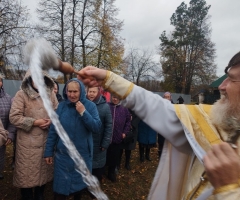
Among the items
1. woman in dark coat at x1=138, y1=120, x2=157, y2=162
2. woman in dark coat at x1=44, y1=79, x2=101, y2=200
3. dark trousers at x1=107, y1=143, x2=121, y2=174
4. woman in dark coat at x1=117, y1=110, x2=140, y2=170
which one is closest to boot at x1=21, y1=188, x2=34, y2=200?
woman in dark coat at x1=44, y1=79, x2=101, y2=200

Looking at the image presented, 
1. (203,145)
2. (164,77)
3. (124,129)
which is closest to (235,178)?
(203,145)

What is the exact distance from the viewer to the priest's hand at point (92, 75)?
61.8 inches

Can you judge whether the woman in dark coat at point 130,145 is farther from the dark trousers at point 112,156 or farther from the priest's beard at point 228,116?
the priest's beard at point 228,116

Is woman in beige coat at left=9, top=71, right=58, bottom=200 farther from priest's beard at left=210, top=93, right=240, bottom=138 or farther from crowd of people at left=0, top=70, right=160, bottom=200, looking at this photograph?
priest's beard at left=210, top=93, right=240, bottom=138

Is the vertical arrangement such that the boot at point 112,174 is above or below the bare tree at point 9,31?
below

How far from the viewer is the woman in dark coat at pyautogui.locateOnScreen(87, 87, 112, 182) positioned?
160 inches

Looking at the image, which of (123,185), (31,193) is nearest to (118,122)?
(123,185)

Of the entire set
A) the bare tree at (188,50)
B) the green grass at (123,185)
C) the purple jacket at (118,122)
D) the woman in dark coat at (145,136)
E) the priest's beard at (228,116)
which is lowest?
the green grass at (123,185)

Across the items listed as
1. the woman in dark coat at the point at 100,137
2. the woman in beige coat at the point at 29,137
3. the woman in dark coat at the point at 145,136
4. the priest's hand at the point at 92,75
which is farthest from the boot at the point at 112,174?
the priest's hand at the point at 92,75

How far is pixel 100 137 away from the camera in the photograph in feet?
13.6

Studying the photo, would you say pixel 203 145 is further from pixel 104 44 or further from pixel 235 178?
pixel 104 44

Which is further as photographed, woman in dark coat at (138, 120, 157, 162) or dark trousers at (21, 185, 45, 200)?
woman in dark coat at (138, 120, 157, 162)

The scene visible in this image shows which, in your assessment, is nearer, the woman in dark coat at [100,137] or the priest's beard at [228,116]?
the priest's beard at [228,116]

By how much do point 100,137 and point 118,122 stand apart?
101 centimetres
